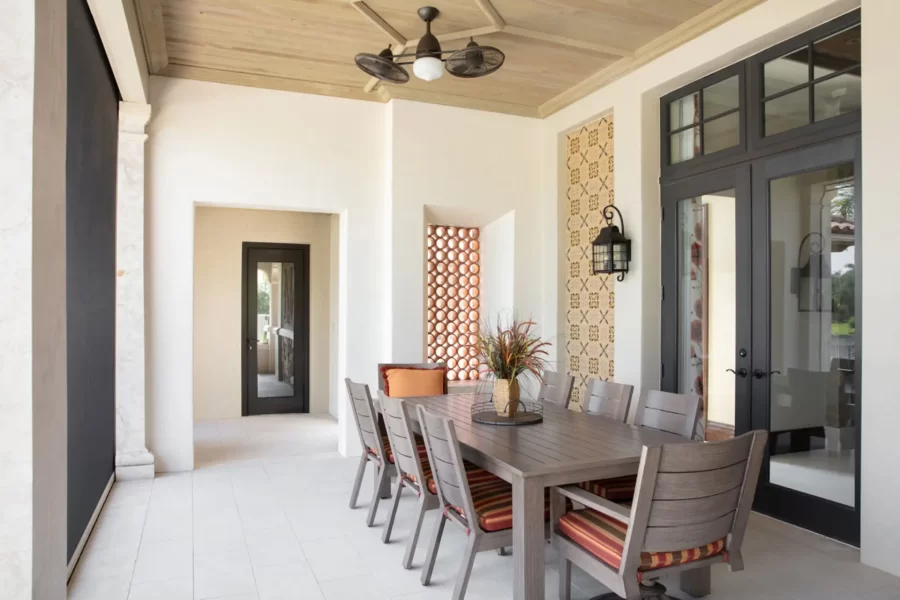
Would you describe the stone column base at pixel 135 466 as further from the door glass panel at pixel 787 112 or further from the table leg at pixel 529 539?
the door glass panel at pixel 787 112

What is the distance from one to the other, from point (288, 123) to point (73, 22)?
254 cm

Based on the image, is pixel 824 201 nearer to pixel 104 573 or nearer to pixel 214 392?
pixel 104 573

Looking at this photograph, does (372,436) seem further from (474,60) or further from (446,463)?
(474,60)

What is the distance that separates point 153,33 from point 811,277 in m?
4.73

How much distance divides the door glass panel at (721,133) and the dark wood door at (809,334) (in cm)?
37

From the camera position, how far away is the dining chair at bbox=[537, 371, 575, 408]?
14.3 feet

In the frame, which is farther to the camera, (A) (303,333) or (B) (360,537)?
(A) (303,333)

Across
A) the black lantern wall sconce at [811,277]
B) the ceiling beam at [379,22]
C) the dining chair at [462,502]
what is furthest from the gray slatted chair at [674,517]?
the ceiling beam at [379,22]

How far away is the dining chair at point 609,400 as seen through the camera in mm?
3797

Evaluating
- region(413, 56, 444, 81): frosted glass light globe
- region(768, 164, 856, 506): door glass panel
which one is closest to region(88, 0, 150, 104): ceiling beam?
region(413, 56, 444, 81): frosted glass light globe

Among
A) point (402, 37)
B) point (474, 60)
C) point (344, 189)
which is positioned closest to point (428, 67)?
point (474, 60)

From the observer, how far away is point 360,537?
3.76 metres

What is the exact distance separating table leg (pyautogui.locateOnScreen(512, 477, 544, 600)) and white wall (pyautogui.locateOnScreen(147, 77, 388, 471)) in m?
3.52

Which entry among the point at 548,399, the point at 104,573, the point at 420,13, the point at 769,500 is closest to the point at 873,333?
the point at 769,500
